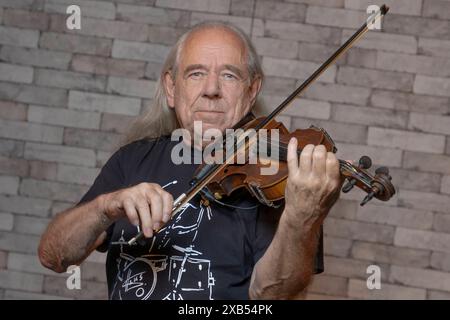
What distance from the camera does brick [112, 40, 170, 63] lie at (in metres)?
3.16

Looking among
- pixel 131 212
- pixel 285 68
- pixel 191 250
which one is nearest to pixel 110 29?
pixel 285 68

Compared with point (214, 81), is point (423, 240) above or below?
below

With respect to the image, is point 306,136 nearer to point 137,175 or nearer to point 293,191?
point 293,191

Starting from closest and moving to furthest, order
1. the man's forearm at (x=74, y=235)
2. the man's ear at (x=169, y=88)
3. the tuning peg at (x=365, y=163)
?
the tuning peg at (x=365, y=163) < the man's forearm at (x=74, y=235) < the man's ear at (x=169, y=88)

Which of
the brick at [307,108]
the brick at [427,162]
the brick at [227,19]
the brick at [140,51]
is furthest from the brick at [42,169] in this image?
the brick at [427,162]

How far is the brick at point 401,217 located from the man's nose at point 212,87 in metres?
1.28

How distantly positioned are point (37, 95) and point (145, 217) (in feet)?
5.77

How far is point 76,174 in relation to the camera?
3193 millimetres

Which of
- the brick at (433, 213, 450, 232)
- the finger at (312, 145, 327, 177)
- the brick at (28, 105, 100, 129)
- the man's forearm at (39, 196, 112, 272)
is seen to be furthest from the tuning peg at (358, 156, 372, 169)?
the brick at (28, 105, 100, 129)

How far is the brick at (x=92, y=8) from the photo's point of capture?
3176mm

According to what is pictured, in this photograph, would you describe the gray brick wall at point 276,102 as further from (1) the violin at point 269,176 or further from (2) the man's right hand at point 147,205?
(2) the man's right hand at point 147,205

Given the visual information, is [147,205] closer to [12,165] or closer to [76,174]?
[76,174]

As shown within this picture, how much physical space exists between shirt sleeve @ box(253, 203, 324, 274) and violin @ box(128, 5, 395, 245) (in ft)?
0.14
